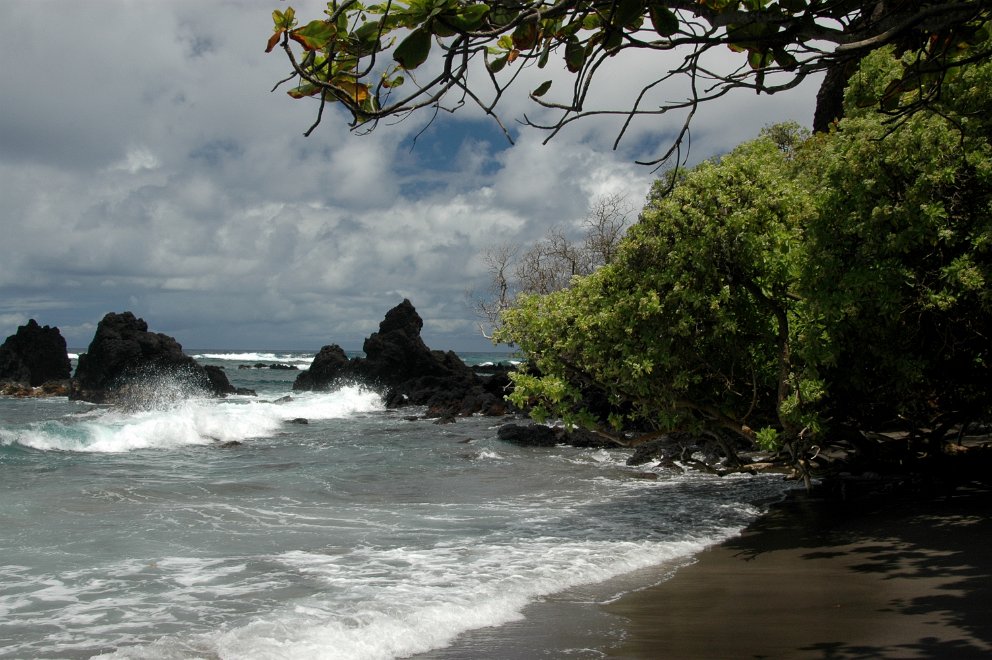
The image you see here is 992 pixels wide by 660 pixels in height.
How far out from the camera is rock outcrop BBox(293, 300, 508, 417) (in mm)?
38469

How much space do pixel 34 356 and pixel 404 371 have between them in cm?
2690

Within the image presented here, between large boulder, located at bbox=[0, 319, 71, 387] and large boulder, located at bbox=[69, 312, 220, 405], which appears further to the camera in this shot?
large boulder, located at bbox=[0, 319, 71, 387]

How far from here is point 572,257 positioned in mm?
36375

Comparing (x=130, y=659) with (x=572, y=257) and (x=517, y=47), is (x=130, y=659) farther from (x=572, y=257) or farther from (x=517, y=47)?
(x=572, y=257)

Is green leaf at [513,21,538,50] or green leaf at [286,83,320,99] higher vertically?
green leaf at [513,21,538,50]

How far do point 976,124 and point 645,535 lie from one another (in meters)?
5.86

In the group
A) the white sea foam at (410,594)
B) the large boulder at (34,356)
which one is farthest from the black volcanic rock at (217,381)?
the white sea foam at (410,594)

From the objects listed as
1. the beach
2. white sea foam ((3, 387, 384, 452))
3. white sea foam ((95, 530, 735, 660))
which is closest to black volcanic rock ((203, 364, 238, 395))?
white sea foam ((3, 387, 384, 452))

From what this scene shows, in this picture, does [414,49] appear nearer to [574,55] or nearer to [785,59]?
[574,55]

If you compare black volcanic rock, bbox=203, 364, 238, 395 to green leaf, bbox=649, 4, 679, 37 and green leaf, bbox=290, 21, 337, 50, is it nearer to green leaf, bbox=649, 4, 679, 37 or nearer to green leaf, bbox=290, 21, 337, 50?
green leaf, bbox=290, 21, 337, 50

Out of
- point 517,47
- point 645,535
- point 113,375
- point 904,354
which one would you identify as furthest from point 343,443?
point 113,375

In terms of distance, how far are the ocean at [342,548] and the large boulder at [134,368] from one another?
74.9 feet

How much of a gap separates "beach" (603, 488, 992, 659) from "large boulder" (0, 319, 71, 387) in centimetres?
5417

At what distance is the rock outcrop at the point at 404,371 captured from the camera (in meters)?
38.5
